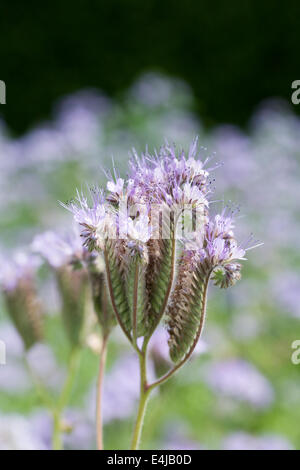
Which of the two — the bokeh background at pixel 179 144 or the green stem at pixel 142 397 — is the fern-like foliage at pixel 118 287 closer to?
the green stem at pixel 142 397

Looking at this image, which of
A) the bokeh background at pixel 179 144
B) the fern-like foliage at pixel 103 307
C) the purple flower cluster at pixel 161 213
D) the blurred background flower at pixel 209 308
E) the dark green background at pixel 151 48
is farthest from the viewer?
the dark green background at pixel 151 48

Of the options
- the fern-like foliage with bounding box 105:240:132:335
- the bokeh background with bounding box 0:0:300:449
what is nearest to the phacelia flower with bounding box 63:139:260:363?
the fern-like foliage with bounding box 105:240:132:335

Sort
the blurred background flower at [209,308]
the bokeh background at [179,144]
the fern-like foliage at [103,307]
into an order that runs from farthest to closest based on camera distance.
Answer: the bokeh background at [179,144] < the blurred background flower at [209,308] < the fern-like foliage at [103,307]

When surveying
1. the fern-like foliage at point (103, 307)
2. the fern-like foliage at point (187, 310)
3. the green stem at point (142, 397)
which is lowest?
the green stem at point (142, 397)

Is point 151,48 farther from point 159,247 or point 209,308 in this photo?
point 159,247

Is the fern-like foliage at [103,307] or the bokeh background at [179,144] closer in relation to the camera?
the fern-like foliage at [103,307]

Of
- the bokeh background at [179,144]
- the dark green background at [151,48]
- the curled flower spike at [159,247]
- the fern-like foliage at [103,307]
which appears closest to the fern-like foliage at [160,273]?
the curled flower spike at [159,247]

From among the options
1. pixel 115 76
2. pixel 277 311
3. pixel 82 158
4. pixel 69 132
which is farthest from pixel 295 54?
pixel 277 311
